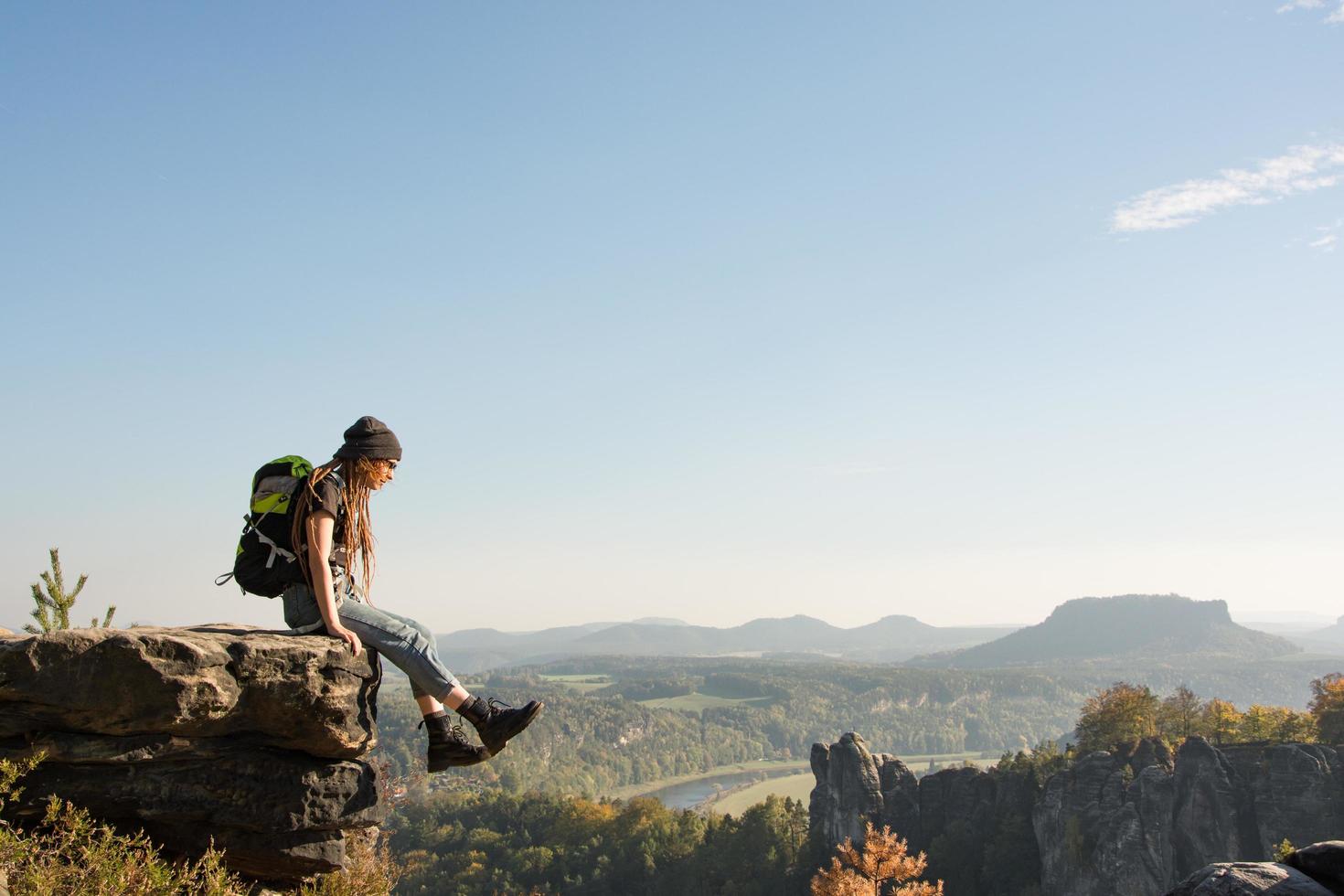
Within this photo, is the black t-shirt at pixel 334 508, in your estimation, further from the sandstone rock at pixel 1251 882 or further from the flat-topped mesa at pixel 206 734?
the sandstone rock at pixel 1251 882

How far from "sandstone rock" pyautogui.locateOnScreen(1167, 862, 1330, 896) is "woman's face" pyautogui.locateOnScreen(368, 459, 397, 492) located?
7.53 metres

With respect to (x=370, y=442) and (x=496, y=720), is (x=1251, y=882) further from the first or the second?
(x=370, y=442)

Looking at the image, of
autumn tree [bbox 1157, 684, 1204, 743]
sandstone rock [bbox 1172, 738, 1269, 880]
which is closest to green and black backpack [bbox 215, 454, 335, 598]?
sandstone rock [bbox 1172, 738, 1269, 880]

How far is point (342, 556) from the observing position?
7582 millimetres

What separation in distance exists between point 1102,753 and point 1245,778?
9.18m

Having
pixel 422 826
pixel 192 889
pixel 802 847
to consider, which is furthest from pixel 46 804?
pixel 422 826

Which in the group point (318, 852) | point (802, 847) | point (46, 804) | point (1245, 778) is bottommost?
point (802, 847)

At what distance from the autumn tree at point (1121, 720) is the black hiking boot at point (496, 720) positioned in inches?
3012

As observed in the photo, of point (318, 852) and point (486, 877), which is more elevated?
point (318, 852)

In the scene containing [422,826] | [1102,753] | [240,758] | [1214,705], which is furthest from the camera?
[422,826]

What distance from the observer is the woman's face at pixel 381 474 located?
7.74 meters

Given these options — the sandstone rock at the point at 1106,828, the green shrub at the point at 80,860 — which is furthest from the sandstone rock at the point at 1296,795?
the green shrub at the point at 80,860

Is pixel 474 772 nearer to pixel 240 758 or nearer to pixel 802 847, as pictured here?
pixel 802 847

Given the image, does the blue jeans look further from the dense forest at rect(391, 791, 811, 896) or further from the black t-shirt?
the dense forest at rect(391, 791, 811, 896)
